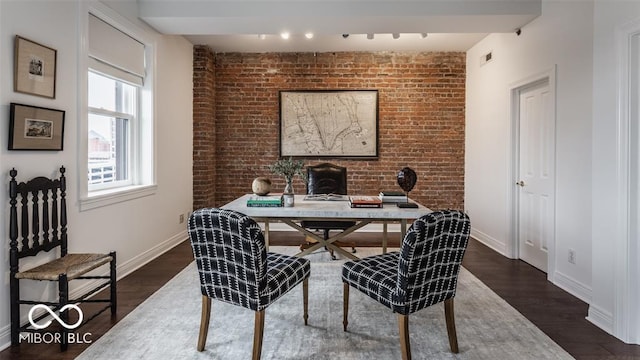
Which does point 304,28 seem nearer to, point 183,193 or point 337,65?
point 337,65

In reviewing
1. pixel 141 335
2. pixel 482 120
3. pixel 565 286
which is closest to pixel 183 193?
pixel 141 335

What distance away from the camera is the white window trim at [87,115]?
314 cm

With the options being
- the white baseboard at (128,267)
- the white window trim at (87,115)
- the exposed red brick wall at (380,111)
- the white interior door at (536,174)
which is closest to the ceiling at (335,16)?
the white window trim at (87,115)

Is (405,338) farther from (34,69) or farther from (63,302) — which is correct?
(34,69)

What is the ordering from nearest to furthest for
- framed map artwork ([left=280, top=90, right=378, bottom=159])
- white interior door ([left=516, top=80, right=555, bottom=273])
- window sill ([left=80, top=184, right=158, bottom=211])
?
1. window sill ([left=80, top=184, right=158, bottom=211])
2. white interior door ([left=516, top=80, right=555, bottom=273])
3. framed map artwork ([left=280, top=90, right=378, bottom=159])

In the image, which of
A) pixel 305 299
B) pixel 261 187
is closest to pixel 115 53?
pixel 261 187

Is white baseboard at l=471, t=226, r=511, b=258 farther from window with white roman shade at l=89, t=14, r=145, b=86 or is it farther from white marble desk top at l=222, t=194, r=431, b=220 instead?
window with white roman shade at l=89, t=14, r=145, b=86

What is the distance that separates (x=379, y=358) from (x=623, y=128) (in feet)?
6.79

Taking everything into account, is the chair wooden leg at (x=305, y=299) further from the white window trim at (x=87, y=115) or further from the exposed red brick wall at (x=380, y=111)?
the exposed red brick wall at (x=380, y=111)

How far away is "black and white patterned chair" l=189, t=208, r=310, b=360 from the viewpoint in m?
2.06

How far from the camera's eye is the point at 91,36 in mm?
3322

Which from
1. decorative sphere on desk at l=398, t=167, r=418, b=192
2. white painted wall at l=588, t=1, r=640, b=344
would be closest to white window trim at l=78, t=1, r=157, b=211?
decorative sphere on desk at l=398, t=167, r=418, b=192

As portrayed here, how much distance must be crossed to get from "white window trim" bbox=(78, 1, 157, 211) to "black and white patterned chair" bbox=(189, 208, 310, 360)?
1.54m

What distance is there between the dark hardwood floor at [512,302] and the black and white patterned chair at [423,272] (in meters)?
A: 0.88
